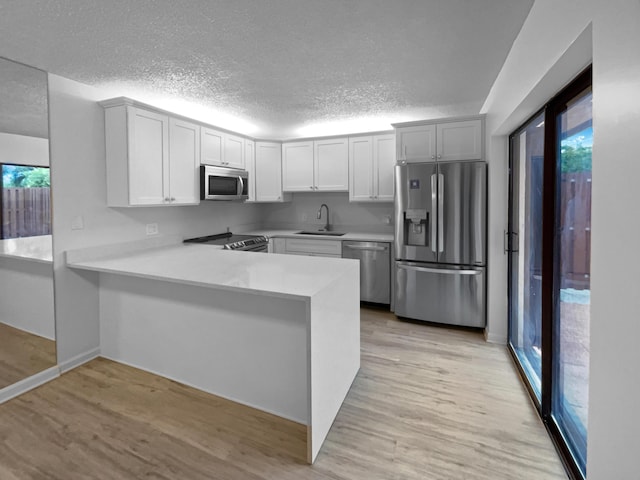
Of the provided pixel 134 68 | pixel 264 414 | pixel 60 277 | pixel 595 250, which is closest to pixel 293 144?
pixel 134 68

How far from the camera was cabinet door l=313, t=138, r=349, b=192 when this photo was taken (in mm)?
4526

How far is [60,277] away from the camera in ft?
8.90

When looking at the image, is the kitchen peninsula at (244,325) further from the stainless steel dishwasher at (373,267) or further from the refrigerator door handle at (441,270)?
the stainless steel dishwasher at (373,267)

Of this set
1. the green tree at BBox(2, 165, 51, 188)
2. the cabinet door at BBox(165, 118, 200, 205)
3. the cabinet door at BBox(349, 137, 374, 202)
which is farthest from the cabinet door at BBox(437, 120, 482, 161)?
the green tree at BBox(2, 165, 51, 188)

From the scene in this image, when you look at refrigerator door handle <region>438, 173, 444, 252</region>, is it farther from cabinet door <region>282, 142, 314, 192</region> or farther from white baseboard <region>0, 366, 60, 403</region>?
white baseboard <region>0, 366, 60, 403</region>

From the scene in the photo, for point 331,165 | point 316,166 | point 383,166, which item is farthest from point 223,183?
point 383,166

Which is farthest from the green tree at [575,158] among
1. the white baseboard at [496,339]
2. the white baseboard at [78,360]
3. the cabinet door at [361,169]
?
the white baseboard at [78,360]

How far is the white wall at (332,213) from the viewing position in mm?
4832

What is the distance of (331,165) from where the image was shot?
15.1 feet

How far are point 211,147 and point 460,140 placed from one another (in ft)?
9.10

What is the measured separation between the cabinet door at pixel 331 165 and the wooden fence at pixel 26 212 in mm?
3015

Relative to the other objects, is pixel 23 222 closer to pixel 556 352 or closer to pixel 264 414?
pixel 264 414

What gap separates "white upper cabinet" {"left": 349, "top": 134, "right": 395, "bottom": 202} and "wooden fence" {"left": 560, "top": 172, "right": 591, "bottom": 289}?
2.44 meters

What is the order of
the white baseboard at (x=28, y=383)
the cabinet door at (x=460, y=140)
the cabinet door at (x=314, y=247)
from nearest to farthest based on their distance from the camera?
1. the white baseboard at (x=28, y=383)
2. the cabinet door at (x=460, y=140)
3. the cabinet door at (x=314, y=247)
